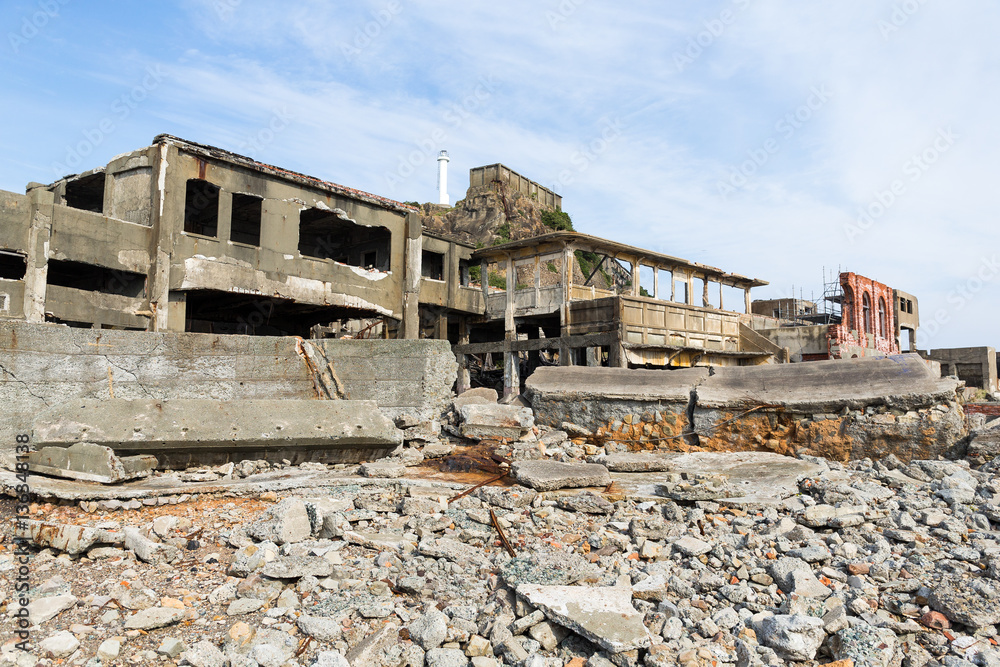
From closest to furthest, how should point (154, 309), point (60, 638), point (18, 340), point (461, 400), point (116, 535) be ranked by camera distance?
point (60, 638) → point (116, 535) → point (18, 340) → point (461, 400) → point (154, 309)

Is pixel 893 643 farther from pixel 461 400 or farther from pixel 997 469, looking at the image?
pixel 461 400

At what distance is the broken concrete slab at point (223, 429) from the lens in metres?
6.04

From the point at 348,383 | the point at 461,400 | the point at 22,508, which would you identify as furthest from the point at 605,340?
the point at 22,508

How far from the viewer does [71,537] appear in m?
4.18

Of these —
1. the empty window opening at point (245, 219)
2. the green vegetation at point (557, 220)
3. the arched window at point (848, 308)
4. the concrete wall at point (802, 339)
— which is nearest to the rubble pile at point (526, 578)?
the empty window opening at point (245, 219)

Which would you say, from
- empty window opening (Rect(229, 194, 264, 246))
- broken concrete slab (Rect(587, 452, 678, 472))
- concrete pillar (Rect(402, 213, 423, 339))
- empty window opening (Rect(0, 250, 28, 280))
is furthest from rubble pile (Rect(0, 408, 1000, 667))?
concrete pillar (Rect(402, 213, 423, 339))

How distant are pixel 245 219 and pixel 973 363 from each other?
3430cm

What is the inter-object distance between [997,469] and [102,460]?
838 centimetres

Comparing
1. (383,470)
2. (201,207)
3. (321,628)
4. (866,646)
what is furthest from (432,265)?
(866,646)

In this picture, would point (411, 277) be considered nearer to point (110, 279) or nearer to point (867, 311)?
point (110, 279)

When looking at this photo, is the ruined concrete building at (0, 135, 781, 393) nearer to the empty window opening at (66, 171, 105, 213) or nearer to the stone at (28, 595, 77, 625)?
the empty window opening at (66, 171, 105, 213)

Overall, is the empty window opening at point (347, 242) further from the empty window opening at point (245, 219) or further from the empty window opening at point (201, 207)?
the empty window opening at point (201, 207)

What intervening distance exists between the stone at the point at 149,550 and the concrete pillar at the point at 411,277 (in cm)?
1593

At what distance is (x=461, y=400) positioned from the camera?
9.23 meters
